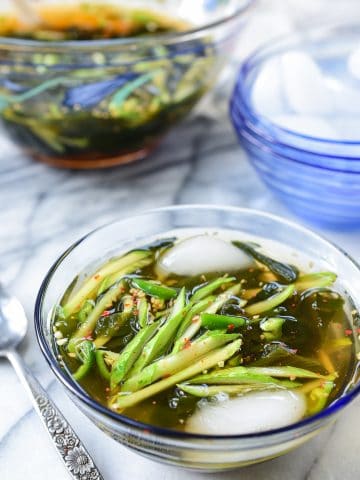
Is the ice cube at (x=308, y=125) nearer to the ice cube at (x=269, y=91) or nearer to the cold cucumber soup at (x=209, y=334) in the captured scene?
the ice cube at (x=269, y=91)

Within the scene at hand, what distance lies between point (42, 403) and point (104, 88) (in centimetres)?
65

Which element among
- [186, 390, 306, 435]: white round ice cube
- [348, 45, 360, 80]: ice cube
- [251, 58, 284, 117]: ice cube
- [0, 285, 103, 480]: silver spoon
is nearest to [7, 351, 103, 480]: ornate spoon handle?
[0, 285, 103, 480]: silver spoon

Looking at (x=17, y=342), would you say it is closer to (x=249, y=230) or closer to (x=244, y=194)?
(x=249, y=230)

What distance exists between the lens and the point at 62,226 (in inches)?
Result: 56.4

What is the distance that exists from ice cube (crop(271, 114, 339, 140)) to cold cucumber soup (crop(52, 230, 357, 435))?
266 mm

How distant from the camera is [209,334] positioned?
948 mm

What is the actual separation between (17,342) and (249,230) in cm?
42

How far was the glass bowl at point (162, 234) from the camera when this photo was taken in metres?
0.77

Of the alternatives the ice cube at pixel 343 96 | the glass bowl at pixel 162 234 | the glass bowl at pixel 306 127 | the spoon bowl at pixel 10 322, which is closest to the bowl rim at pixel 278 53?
the glass bowl at pixel 306 127

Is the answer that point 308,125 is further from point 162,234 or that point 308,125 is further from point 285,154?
point 162,234

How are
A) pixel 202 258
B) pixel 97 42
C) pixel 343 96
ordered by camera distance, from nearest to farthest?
pixel 202 258, pixel 97 42, pixel 343 96

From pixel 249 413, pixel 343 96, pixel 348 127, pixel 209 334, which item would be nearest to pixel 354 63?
pixel 343 96

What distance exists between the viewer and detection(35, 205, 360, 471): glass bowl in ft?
2.51

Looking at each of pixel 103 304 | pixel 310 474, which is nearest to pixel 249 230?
pixel 103 304
